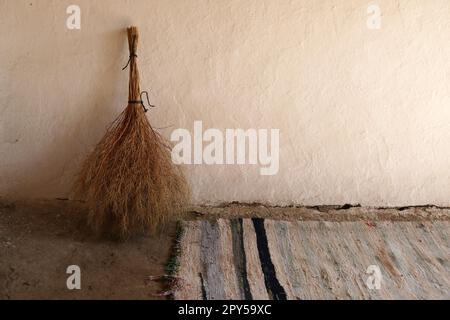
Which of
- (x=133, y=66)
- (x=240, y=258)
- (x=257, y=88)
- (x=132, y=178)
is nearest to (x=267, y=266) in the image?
(x=240, y=258)

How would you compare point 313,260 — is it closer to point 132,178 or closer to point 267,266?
point 267,266

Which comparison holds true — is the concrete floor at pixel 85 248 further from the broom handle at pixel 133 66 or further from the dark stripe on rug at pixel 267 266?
the broom handle at pixel 133 66

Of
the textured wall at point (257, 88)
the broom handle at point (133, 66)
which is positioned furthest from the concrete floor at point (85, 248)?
the broom handle at point (133, 66)

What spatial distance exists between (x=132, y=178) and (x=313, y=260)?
2.53ft

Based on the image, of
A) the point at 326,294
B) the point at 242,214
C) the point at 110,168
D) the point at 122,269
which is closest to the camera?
the point at 326,294

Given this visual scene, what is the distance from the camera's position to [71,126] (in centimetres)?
234

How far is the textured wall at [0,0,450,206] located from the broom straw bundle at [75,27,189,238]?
0.15 meters

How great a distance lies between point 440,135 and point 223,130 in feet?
3.19

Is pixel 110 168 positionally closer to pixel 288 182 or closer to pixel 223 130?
pixel 223 130

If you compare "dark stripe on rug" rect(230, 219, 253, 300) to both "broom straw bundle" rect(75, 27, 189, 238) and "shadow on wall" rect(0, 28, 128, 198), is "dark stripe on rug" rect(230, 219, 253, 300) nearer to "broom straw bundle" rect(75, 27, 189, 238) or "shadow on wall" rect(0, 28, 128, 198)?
"broom straw bundle" rect(75, 27, 189, 238)

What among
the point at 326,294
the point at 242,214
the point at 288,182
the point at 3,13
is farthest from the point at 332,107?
the point at 3,13

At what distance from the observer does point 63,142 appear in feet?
7.75

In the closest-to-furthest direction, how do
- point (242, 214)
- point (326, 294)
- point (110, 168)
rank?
point (326, 294), point (110, 168), point (242, 214)

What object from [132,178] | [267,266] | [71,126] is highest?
[71,126]
